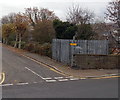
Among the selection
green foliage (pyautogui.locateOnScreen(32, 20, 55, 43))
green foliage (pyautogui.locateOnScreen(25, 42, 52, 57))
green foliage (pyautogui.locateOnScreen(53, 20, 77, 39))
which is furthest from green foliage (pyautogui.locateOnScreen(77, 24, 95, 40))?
green foliage (pyautogui.locateOnScreen(25, 42, 52, 57))

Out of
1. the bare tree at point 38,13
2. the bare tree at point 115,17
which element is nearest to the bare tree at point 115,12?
the bare tree at point 115,17

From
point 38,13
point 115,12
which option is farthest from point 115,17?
point 38,13

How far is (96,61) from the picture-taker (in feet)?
50.7

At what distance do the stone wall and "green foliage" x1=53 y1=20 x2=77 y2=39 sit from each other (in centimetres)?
553

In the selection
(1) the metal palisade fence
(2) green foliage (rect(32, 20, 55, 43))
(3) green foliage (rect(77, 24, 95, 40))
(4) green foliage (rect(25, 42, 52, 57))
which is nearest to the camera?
(1) the metal palisade fence

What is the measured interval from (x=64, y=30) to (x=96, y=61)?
6844 millimetres

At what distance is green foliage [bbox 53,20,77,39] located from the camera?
19962 millimetres

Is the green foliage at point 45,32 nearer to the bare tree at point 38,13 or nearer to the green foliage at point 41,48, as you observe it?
the green foliage at point 41,48

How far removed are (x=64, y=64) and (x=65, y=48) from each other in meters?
1.49

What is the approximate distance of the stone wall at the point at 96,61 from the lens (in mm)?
15008

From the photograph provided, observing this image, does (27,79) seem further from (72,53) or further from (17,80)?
(72,53)

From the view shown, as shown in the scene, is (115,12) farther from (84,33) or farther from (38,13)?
(38,13)

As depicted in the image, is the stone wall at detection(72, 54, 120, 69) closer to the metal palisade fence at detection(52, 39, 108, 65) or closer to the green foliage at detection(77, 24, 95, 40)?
the metal palisade fence at detection(52, 39, 108, 65)

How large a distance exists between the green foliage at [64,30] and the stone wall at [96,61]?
553cm
